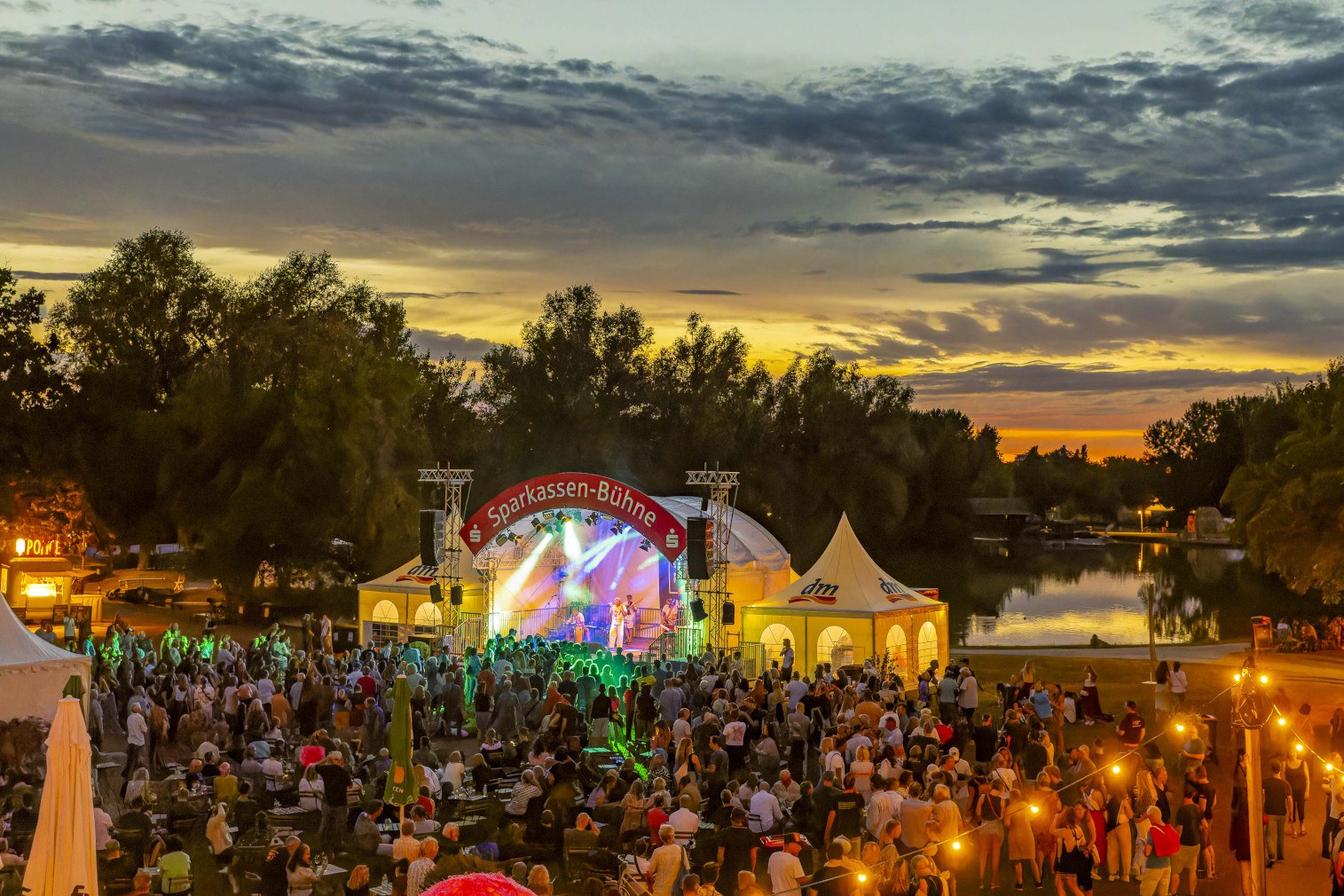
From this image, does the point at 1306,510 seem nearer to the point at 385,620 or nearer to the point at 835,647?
the point at 835,647

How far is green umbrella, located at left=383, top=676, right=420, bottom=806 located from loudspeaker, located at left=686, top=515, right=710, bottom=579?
9.16 meters

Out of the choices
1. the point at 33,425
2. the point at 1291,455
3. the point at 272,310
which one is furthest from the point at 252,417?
the point at 1291,455

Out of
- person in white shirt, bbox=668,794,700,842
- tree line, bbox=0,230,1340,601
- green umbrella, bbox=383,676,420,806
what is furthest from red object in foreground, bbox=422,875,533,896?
tree line, bbox=0,230,1340,601

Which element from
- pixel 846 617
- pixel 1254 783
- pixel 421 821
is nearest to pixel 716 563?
pixel 846 617

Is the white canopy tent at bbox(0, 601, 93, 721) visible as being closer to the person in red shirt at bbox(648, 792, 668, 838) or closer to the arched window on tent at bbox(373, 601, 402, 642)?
the person in red shirt at bbox(648, 792, 668, 838)

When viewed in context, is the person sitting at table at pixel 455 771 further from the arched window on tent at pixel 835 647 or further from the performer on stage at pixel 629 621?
the performer on stage at pixel 629 621

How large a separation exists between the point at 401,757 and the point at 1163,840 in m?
7.03

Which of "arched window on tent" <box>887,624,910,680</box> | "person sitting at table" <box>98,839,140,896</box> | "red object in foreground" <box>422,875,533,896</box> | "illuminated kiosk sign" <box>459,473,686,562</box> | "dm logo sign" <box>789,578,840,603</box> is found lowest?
"person sitting at table" <box>98,839,140,896</box>

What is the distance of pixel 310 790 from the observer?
12469 millimetres

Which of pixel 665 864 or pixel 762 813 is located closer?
pixel 665 864

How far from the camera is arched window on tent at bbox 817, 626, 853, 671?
69.6 ft

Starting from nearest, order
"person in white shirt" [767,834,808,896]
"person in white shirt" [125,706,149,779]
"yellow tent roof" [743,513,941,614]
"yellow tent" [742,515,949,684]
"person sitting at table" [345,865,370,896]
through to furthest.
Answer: "person sitting at table" [345,865,370,896] < "person in white shirt" [767,834,808,896] < "person in white shirt" [125,706,149,779] < "yellow tent" [742,515,949,684] < "yellow tent roof" [743,513,941,614]

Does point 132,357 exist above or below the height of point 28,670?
above

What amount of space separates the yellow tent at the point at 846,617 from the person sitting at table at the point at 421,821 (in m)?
11.4
